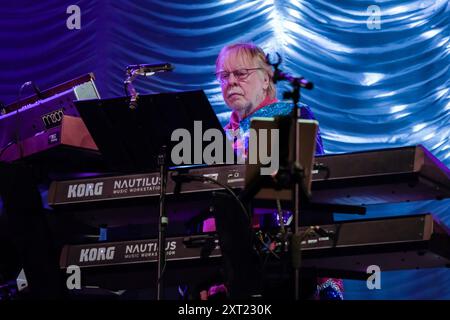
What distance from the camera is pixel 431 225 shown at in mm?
3521

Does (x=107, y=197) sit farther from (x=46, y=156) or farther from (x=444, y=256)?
(x=444, y=256)

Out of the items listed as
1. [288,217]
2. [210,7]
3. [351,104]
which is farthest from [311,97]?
[288,217]

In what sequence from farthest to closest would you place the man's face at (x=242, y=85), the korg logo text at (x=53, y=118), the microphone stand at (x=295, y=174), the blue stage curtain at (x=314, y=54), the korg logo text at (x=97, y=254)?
the blue stage curtain at (x=314, y=54), the man's face at (x=242, y=85), the korg logo text at (x=53, y=118), the korg logo text at (x=97, y=254), the microphone stand at (x=295, y=174)

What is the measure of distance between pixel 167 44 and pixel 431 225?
3.10 meters

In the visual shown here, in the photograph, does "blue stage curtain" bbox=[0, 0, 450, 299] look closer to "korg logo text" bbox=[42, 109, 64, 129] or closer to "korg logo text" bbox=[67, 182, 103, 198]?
"korg logo text" bbox=[42, 109, 64, 129]

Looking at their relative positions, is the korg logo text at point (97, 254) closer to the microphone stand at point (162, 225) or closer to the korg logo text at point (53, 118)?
the microphone stand at point (162, 225)

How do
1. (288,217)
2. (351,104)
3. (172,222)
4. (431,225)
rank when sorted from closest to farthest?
(431,225) < (288,217) < (172,222) < (351,104)

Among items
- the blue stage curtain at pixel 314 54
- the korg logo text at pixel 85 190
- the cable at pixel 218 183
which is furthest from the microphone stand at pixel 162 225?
the blue stage curtain at pixel 314 54

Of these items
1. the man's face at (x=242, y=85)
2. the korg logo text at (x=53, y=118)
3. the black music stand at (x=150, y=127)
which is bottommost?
the black music stand at (x=150, y=127)

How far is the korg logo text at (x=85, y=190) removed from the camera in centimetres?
397

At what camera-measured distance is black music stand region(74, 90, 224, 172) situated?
136 inches

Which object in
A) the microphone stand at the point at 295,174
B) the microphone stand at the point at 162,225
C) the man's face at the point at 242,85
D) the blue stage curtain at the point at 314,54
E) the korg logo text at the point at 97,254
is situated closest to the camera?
the microphone stand at the point at 295,174

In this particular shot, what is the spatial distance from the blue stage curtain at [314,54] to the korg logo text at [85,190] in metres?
1.84

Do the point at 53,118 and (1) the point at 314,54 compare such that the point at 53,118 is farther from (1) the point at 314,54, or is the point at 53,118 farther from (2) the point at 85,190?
(1) the point at 314,54
